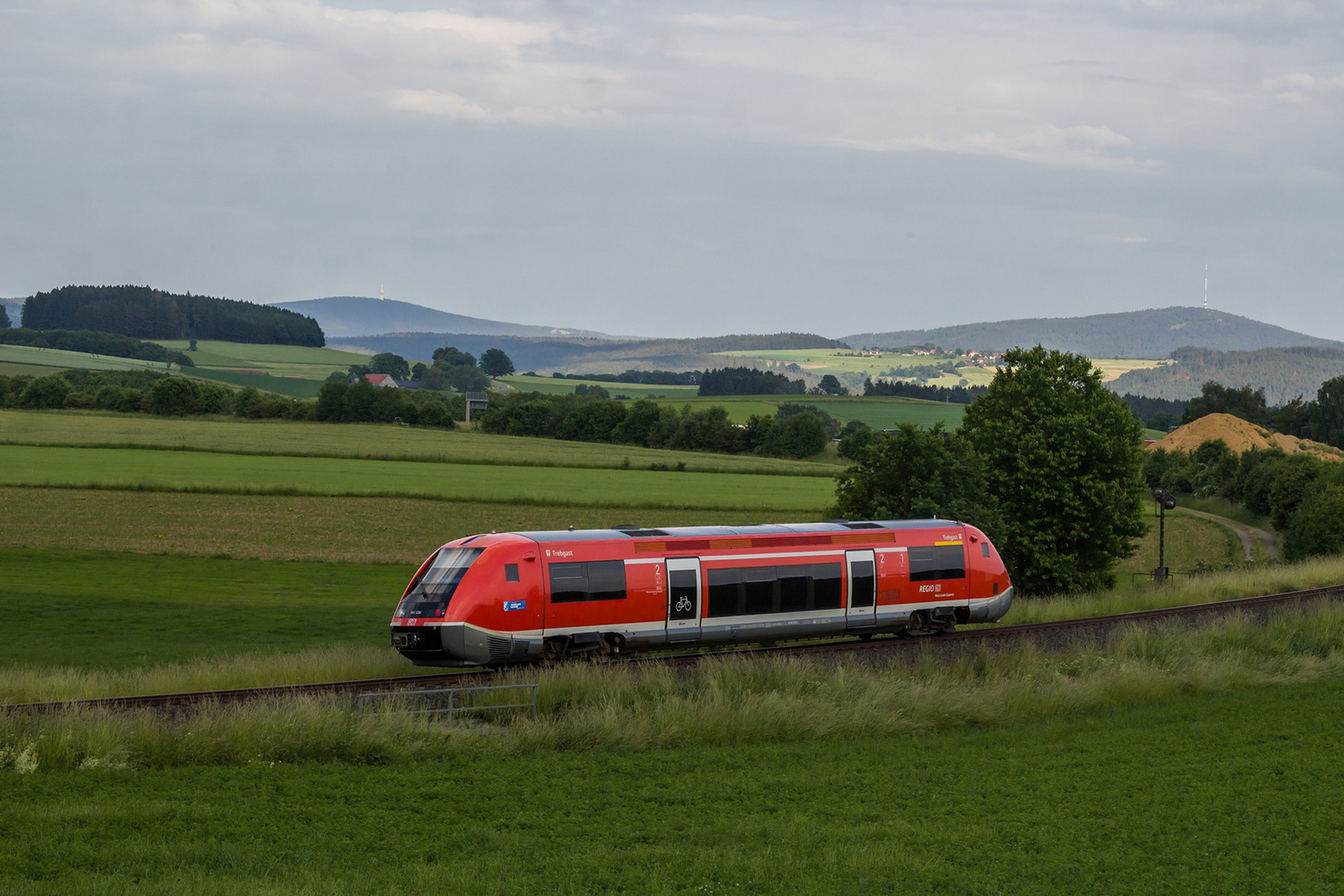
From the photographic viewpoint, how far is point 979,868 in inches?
459

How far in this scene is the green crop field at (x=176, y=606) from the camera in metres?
29.4

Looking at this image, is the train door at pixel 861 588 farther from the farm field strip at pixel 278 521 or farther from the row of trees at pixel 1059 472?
the farm field strip at pixel 278 521

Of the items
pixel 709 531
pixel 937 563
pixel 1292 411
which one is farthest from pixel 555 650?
pixel 1292 411

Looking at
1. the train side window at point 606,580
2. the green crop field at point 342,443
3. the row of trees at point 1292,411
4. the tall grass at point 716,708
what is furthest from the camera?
the row of trees at point 1292,411

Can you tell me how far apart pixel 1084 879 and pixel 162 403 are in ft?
427

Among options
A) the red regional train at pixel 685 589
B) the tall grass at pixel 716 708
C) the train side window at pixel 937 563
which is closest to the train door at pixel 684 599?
the red regional train at pixel 685 589

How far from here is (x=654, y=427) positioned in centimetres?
13000

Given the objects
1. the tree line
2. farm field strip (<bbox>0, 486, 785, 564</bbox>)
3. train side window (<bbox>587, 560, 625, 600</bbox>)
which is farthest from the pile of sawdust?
train side window (<bbox>587, 560, 625, 600</bbox>)

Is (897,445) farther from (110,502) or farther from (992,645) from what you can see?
(110,502)

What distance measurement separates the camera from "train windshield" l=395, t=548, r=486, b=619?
72.9 ft

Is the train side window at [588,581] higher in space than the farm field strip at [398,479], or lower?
higher

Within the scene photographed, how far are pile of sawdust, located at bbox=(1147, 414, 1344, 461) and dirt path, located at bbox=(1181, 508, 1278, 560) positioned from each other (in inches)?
1353

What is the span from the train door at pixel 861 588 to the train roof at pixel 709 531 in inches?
31.4

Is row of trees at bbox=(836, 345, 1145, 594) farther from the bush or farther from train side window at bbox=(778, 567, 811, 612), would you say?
the bush
